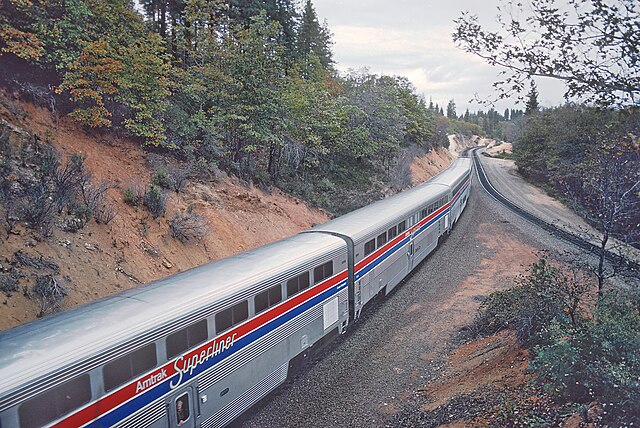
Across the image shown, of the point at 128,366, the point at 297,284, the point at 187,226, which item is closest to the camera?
the point at 128,366

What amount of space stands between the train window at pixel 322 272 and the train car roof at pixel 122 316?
0.40 meters

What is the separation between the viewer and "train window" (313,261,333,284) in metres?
10.5

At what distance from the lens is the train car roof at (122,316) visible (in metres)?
5.39

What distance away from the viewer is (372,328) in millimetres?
13430

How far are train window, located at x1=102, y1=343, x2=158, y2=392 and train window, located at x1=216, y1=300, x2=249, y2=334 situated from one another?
1.39 m

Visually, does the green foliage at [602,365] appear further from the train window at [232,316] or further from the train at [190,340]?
the train window at [232,316]

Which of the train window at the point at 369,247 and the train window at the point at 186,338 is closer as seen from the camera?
the train window at the point at 186,338

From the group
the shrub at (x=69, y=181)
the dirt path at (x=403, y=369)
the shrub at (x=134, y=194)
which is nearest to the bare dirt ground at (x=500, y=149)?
the dirt path at (x=403, y=369)

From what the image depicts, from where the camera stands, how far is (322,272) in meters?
10.8

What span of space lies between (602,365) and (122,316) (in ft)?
26.0

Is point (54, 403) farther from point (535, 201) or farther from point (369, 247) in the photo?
point (535, 201)

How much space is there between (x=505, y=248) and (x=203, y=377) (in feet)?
65.9

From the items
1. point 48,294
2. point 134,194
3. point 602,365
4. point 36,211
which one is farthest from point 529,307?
point 36,211

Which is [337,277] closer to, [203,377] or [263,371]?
[263,371]
